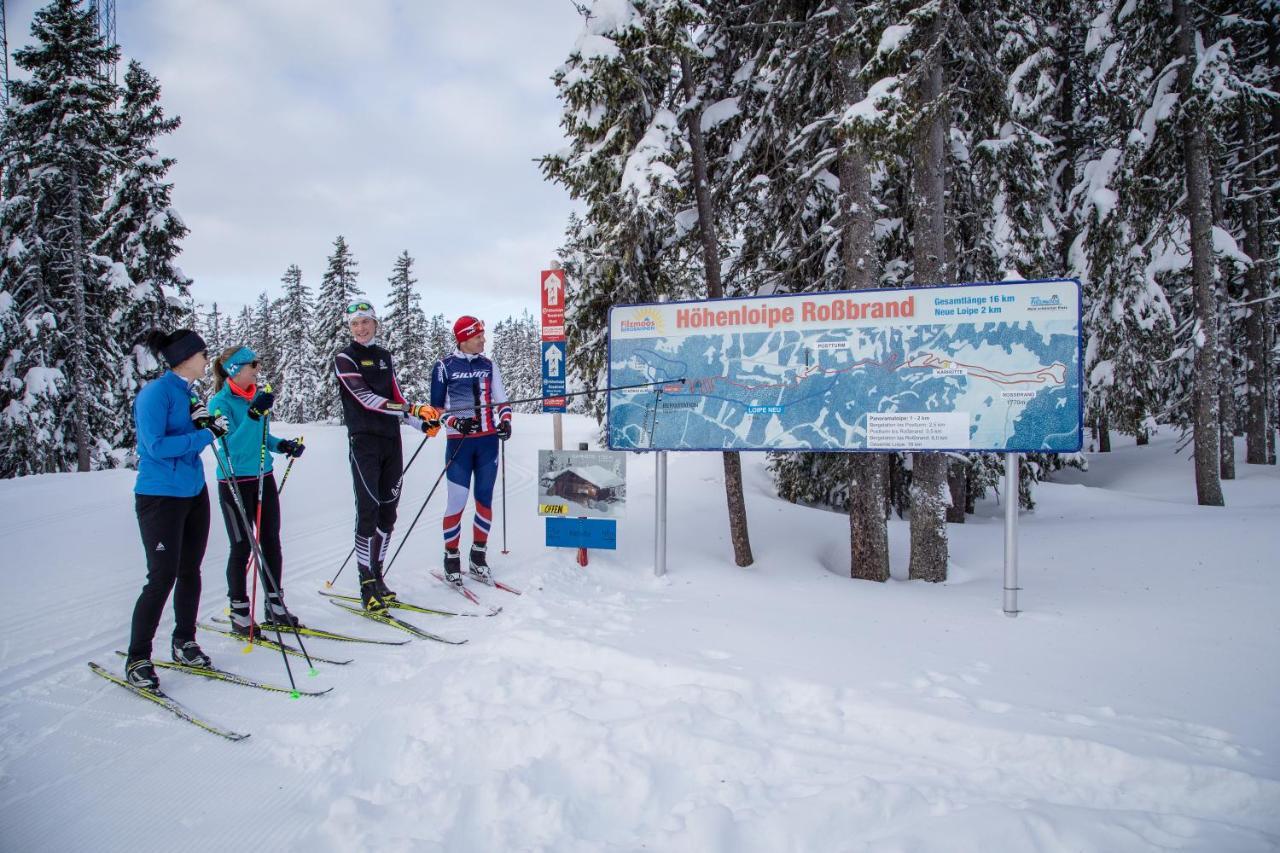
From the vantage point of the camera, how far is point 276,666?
4348 millimetres

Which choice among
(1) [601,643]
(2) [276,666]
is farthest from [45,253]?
(1) [601,643]

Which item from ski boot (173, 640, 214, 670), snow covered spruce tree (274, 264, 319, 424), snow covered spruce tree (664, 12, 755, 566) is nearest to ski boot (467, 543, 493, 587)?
ski boot (173, 640, 214, 670)

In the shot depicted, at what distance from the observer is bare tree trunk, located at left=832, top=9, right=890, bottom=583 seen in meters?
7.06

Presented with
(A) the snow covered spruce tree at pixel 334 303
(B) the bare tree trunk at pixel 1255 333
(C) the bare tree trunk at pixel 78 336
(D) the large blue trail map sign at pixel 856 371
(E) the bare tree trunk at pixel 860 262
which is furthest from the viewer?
(A) the snow covered spruce tree at pixel 334 303

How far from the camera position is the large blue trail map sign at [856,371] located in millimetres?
5828

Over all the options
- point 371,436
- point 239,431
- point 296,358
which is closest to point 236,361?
point 239,431

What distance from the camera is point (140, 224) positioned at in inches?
774

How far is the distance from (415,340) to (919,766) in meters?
41.4

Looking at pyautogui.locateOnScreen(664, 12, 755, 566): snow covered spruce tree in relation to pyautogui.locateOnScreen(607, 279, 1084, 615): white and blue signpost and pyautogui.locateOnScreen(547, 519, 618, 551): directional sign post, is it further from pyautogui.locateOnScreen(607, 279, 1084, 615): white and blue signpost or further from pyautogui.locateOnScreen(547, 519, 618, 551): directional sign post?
pyautogui.locateOnScreen(547, 519, 618, 551): directional sign post

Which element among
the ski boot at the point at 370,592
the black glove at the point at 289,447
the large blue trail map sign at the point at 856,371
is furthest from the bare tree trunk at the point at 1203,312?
the black glove at the point at 289,447

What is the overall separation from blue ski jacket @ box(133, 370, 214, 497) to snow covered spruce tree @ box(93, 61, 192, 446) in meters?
19.8

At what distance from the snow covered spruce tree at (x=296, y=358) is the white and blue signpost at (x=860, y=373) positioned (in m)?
45.9

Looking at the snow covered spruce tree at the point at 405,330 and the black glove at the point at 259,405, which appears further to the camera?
the snow covered spruce tree at the point at 405,330

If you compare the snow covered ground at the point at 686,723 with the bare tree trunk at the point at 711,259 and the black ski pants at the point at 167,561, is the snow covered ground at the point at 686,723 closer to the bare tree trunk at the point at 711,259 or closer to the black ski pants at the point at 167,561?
the black ski pants at the point at 167,561
